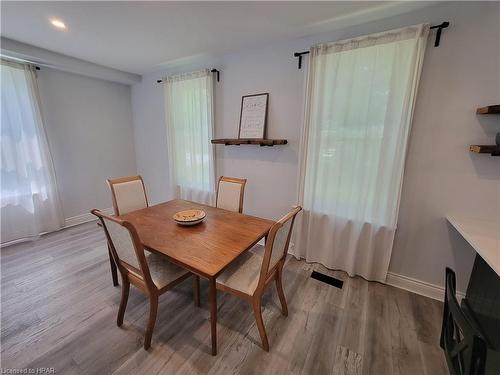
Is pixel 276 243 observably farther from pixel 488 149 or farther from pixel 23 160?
pixel 23 160

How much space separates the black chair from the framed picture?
2063mm

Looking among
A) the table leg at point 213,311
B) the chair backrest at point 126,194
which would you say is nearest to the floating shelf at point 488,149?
the table leg at point 213,311

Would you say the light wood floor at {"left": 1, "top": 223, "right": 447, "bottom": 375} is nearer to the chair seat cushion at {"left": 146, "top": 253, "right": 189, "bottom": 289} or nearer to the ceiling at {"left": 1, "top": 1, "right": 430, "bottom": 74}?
the chair seat cushion at {"left": 146, "top": 253, "right": 189, "bottom": 289}

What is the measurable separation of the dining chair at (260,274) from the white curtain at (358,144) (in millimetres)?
905

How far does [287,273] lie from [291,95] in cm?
192

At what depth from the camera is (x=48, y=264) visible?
92.1 inches

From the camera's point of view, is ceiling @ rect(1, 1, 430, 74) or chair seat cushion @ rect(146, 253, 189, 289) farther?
ceiling @ rect(1, 1, 430, 74)

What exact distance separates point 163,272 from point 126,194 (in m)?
1.13

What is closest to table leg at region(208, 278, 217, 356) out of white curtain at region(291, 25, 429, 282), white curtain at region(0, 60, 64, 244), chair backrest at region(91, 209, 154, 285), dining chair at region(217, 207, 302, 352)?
dining chair at region(217, 207, 302, 352)

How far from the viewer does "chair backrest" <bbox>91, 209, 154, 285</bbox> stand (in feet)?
3.99

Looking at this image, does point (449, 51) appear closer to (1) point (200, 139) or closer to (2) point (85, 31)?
(1) point (200, 139)

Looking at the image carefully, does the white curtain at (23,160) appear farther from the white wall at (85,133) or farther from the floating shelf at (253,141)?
the floating shelf at (253,141)

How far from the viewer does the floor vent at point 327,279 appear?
2092 mm

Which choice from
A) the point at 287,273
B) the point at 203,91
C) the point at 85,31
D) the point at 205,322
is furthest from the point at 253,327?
the point at 85,31
